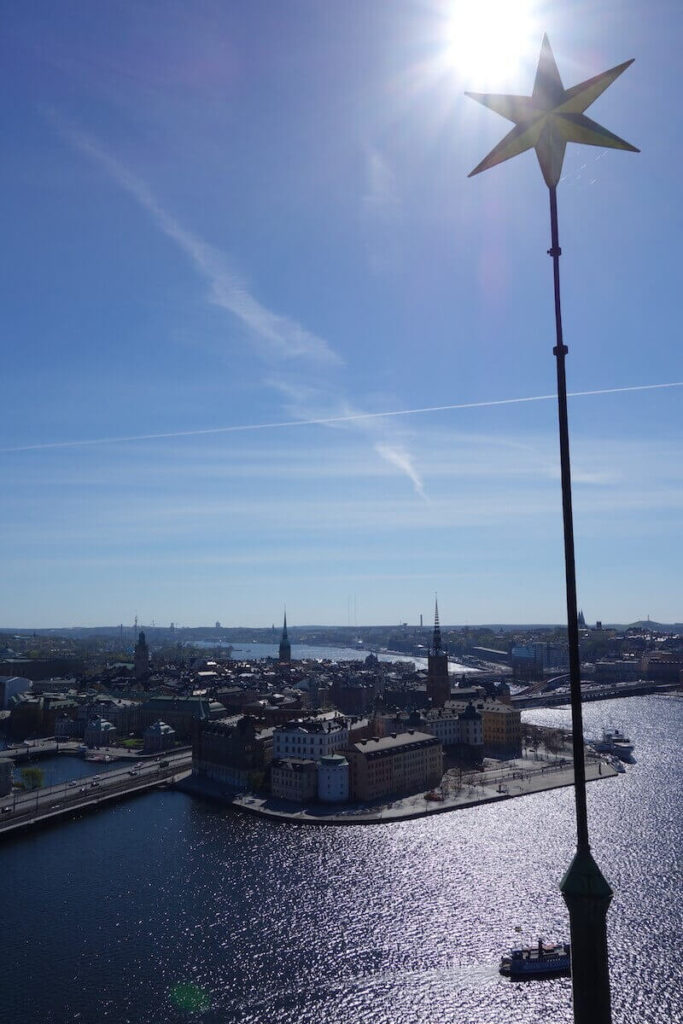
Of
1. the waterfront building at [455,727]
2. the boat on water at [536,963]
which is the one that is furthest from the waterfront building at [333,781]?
the boat on water at [536,963]

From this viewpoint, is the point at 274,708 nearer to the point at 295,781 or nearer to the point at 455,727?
the point at 455,727

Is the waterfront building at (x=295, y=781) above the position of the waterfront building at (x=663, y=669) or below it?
below

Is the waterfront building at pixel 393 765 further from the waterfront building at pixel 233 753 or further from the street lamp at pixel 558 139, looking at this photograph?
the street lamp at pixel 558 139

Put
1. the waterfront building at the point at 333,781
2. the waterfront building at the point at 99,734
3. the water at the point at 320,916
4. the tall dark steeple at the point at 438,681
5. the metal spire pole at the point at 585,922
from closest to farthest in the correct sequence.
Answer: the metal spire pole at the point at 585,922 < the water at the point at 320,916 < the waterfront building at the point at 333,781 < the waterfront building at the point at 99,734 < the tall dark steeple at the point at 438,681

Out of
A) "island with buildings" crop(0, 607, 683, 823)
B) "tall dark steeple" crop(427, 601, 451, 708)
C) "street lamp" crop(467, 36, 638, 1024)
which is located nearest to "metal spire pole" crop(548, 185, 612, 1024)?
"street lamp" crop(467, 36, 638, 1024)

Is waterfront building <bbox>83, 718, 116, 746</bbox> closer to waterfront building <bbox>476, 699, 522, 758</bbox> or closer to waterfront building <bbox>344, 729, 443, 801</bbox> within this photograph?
waterfront building <bbox>344, 729, 443, 801</bbox>

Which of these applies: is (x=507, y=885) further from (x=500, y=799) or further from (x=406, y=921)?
(x=500, y=799)
